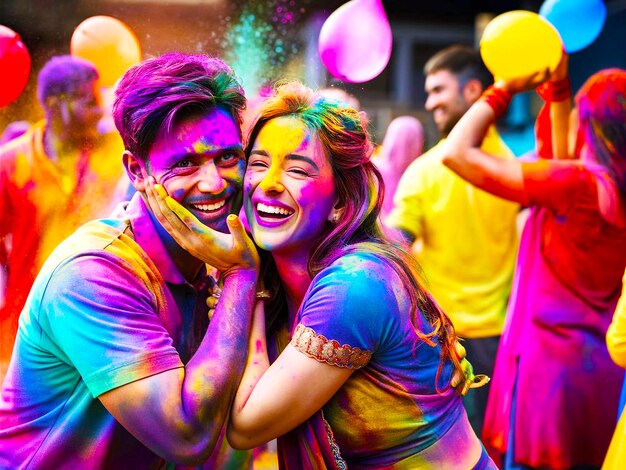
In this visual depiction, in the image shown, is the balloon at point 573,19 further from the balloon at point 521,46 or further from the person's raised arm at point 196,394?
the person's raised arm at point 196,394

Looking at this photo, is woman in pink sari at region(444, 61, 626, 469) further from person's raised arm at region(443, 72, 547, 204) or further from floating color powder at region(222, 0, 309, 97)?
floating color powder at region(222, 0, 309, 97)

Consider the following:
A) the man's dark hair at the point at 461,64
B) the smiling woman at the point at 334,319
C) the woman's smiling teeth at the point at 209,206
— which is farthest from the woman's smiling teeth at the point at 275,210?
the man's dark hair at the point at 461,64

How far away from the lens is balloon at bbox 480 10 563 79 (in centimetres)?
258

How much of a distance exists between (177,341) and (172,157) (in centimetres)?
47

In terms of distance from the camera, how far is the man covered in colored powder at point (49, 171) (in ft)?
8.29

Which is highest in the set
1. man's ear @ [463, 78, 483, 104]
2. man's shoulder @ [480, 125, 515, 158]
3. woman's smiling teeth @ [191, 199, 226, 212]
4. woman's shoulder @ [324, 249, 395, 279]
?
man's ear @ [463, 78, 483, 104]

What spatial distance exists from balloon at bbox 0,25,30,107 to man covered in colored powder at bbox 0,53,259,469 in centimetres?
66

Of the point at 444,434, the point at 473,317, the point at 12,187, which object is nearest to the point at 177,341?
the point at 444,434

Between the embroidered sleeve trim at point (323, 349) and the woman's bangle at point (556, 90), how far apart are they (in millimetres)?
1353

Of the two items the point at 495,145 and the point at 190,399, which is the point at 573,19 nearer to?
the point at 495,145

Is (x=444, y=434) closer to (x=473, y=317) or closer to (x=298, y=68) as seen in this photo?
(x=473, y=317)

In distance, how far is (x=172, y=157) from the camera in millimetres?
1974

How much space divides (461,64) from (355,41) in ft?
1.42

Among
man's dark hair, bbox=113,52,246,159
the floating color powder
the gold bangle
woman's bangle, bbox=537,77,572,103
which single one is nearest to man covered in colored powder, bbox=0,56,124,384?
the floating color powder
